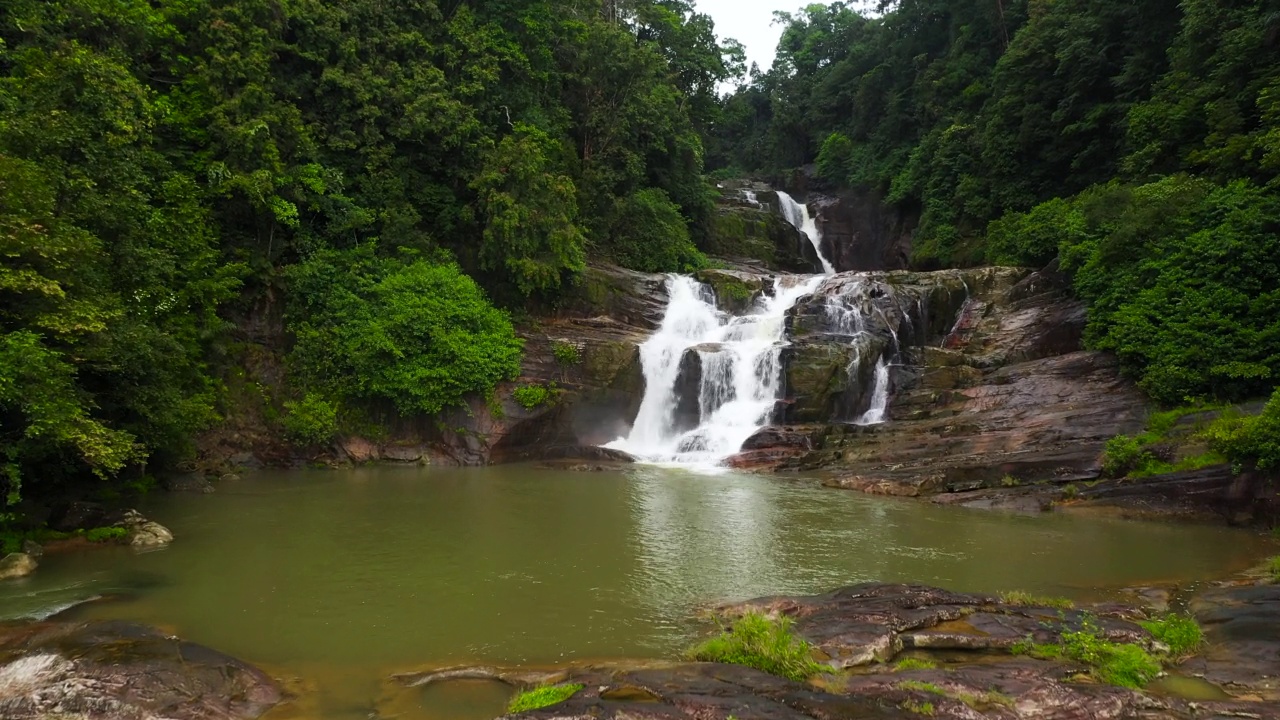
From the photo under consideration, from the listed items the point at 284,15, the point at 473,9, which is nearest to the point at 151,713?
the point at 284,15

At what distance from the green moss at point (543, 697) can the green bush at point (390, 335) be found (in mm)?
16160

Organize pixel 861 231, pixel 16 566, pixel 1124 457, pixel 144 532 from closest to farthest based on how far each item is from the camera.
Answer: pixel 16 566
pixel 144 532
pixel 1124 457
pixel 861 231

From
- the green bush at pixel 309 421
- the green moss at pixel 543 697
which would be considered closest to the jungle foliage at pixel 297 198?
the green bush at pixel 309 421

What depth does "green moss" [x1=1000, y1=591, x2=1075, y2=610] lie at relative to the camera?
7277 mm

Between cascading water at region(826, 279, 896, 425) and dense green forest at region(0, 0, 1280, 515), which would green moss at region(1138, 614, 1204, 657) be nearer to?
dense green forest at region(0, 0, 1280, 515)

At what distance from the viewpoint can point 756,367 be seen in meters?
22.3

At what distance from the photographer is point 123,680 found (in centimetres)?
547

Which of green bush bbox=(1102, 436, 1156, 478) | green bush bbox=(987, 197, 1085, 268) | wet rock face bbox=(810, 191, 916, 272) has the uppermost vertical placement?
wet rock face bbox=(810, 191, 916, 272)

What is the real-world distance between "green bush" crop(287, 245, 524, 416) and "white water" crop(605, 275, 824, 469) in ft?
15.0

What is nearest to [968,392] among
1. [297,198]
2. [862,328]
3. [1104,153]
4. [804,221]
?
[862,328]

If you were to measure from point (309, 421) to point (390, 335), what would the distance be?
3.27m

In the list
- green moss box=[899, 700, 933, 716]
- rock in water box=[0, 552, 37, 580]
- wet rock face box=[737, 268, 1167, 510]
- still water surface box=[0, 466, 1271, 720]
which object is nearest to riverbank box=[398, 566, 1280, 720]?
green moss box=[899, 700, 933, 716]

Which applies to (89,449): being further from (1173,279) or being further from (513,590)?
(1173,279)

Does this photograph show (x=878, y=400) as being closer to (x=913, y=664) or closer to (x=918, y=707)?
(x=913, y=664)
